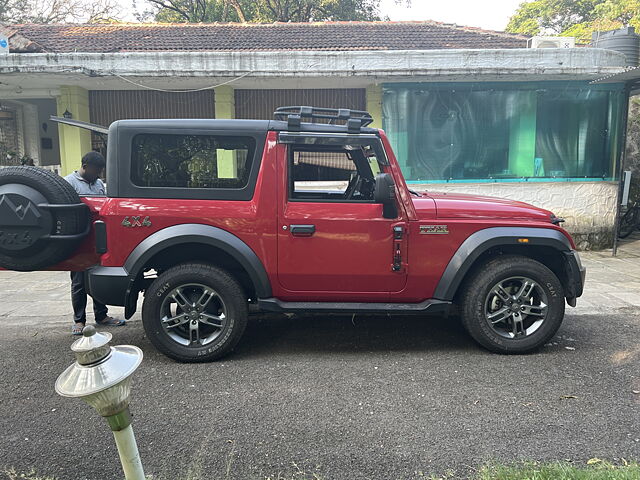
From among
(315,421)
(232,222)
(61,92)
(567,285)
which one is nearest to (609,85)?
(567,285)

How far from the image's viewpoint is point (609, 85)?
31.1 feet

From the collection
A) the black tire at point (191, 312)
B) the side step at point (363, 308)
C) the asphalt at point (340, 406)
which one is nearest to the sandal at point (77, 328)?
the asphalt at point (340, 406)

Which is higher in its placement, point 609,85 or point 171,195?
point 609,85

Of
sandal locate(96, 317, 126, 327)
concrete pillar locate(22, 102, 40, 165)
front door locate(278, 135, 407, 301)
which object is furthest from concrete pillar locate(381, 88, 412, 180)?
concrete pillar locate(22, 102, 40, 165)

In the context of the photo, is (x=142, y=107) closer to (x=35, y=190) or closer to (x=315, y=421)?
(x=35, y=190)

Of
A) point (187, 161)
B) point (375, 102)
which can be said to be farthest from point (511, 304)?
point (375, 102)

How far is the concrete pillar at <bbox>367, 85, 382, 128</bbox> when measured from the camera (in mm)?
9852

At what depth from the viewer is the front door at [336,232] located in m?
4.01

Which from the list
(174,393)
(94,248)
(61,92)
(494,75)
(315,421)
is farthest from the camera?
(61,92)

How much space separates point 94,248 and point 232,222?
119cm

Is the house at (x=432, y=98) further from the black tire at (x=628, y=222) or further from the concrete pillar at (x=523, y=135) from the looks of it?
the black tire at (x=628, y=222)

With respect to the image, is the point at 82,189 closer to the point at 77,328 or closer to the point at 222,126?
the point at 77,328

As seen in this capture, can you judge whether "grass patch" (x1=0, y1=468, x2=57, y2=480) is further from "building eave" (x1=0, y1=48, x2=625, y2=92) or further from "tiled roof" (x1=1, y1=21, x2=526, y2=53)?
"tiled roof" (x1=1, y1=21, x2=526, y2=53)

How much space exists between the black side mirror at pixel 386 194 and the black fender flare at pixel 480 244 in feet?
2.20
